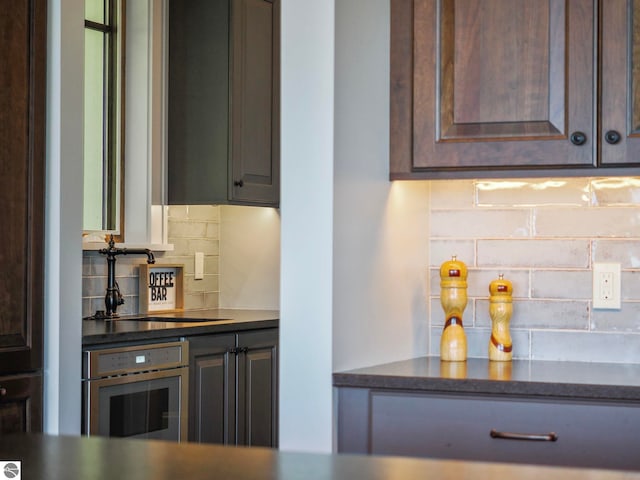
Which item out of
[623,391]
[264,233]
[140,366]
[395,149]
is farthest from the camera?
[264,233]

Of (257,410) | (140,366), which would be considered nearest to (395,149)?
(140,366)

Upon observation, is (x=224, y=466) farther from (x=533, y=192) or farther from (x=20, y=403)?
(x=20, y=403)

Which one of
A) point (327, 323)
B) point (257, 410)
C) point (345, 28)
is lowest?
point (257, 410)

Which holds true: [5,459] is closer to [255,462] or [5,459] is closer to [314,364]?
[255,462]

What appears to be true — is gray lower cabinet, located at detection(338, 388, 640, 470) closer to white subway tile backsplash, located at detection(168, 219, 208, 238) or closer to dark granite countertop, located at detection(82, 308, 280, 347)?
dark granite countertop, located at detection(82, 308, 280, 347)

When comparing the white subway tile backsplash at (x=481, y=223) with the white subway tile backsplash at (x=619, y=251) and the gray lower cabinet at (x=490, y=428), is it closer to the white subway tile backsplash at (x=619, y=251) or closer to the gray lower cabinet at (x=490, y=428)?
the white subway tile backsplash at (x=619, y=251)

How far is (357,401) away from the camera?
2.30m

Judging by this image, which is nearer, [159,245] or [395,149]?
[395,149]

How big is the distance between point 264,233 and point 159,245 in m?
0.66

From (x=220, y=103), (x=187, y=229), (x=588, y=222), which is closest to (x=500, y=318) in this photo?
(x=588, y=222)

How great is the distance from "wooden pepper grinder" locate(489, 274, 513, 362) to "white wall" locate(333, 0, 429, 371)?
23cm

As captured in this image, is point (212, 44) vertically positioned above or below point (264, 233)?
above

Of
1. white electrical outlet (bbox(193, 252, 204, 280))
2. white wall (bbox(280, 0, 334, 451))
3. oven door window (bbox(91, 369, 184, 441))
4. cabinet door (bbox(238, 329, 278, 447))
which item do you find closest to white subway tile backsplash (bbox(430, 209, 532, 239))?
white wall (bbox(280, 0, 334, 451))

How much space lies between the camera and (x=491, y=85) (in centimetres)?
237
